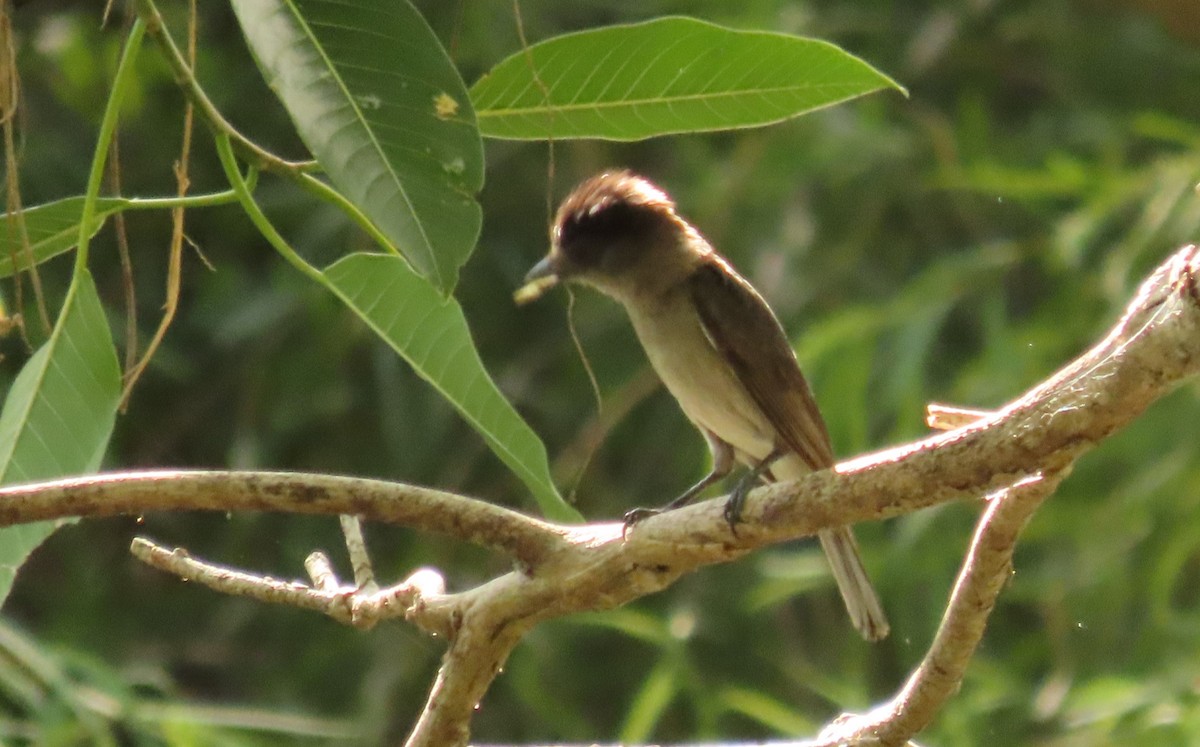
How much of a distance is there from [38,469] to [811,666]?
3.98m

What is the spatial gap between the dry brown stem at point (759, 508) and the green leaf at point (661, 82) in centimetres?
45

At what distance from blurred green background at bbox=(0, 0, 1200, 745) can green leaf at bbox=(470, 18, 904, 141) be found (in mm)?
2819

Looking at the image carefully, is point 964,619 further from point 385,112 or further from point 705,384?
point 705,384

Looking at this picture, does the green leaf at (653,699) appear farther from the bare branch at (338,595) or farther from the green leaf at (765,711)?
the bare branch at (338,595)

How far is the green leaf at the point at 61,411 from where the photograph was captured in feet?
6.06

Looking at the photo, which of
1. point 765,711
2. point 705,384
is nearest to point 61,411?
point 705,384

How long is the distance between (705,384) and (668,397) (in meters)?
2.54

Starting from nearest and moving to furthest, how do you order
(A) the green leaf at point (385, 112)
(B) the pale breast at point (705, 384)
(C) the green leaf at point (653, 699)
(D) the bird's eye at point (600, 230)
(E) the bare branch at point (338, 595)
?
1. (A) the green leaf at point (385, 112)
2. (E) the bare branch at point (338, 595)
3. (B) the pale breast at point (705, 384)
4. (D) the bird's eye at point (600, 230)
5. (C) the green leaf at point (653, 699)

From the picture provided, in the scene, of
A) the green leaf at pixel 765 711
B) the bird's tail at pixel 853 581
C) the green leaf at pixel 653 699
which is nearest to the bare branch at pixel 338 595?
the bird's tail at pixel 853 581

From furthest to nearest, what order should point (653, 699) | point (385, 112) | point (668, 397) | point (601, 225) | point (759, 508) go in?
point (668, 397), point (653, 699), point (601, 225), point (759, 508), point (385, 112)

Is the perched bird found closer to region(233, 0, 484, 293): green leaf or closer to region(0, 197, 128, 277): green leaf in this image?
region(0, 197, 128, 277): green leaf

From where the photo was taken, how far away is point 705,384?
3109 millimetres

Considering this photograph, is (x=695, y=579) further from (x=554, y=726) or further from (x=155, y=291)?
(x=155, y=291)

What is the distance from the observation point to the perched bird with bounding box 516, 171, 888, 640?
306cm
